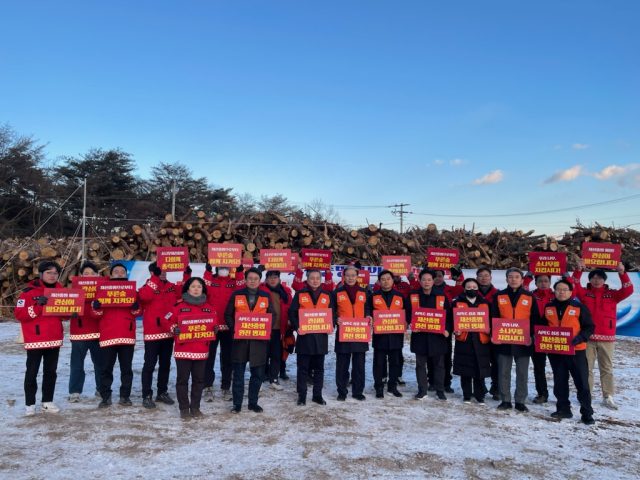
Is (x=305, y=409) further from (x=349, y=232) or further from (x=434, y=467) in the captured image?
(x=349, y=232)

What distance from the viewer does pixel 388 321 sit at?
641 cm

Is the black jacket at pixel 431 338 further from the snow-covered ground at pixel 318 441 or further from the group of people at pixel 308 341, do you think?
the snow-covered ground at pixel 318 441

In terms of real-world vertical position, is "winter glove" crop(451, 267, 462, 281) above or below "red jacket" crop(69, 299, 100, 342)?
above

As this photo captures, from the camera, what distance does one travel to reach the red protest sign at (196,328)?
5.34 metres

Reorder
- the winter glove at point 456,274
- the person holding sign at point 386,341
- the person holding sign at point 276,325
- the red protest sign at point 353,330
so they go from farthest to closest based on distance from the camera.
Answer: the winter glove at point 456,274 → the person holding sign at point 276,325 → the person holding sign at point 386,341 → the red protest sign at point 353,330

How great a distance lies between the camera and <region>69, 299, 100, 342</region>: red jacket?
5938mm

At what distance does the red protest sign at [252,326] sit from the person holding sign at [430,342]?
229 cm

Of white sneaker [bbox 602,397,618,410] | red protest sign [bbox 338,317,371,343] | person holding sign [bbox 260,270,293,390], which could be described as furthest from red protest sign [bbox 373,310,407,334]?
white sneaker [bbox 602,397,618,410]

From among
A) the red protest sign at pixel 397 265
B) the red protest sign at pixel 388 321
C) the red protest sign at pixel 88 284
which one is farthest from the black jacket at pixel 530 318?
the red protest sign at pixel 88 284

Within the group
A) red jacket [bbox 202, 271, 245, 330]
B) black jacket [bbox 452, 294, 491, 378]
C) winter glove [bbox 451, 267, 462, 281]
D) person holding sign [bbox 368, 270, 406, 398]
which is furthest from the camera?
winter glove [bbox 451, 267, 462, 281]

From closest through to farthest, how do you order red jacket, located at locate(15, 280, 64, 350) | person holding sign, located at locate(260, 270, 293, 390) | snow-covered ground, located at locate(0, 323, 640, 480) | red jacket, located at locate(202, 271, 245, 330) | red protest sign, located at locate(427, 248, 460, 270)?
snow-covered ground, located at locate(0, 323, 640, 480), red jacket, located at locate(15, 280, 64, 350), red jacket, located at locate(202, 271, 245, 330), person holding sign, located at locate(260, 270, 293, 390), red protest sign, located at locate(427, 248, 460, 270)

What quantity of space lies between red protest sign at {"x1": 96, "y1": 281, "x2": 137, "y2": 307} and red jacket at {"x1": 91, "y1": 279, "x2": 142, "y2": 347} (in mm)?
110

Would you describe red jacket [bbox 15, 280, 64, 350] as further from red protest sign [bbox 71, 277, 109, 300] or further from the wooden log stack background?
the wooden log stack background

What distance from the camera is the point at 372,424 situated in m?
5.27
